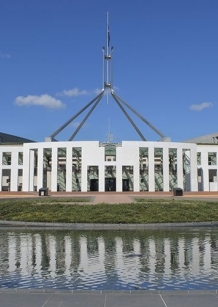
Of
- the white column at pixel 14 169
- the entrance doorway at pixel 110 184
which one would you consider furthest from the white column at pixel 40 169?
the entrance doorway at pixel 110 184

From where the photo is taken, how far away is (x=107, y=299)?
208 inches

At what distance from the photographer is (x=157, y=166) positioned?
55969 millimetres

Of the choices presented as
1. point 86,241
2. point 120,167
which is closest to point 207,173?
point 120,167

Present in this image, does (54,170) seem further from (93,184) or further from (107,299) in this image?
(107,299)

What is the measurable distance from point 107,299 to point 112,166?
48.5 metres

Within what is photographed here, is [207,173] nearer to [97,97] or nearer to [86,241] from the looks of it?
[97,97]

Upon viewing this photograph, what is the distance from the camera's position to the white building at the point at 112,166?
49.2 m

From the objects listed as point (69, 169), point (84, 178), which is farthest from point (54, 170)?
point (84, 178)

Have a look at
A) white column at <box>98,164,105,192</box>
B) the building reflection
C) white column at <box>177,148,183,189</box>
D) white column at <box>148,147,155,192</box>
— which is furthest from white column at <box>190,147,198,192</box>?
the building reflection

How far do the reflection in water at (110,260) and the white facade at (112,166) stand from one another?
35.1m

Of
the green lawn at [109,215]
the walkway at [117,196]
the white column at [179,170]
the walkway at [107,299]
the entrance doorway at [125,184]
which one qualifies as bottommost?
the walkway at [107,299]

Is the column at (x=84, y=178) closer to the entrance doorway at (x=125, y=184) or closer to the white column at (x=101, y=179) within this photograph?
the white column at (x=101, y=179)

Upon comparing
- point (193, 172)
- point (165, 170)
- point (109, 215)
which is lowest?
point (109, 215)

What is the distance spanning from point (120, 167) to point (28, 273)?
136 feet
